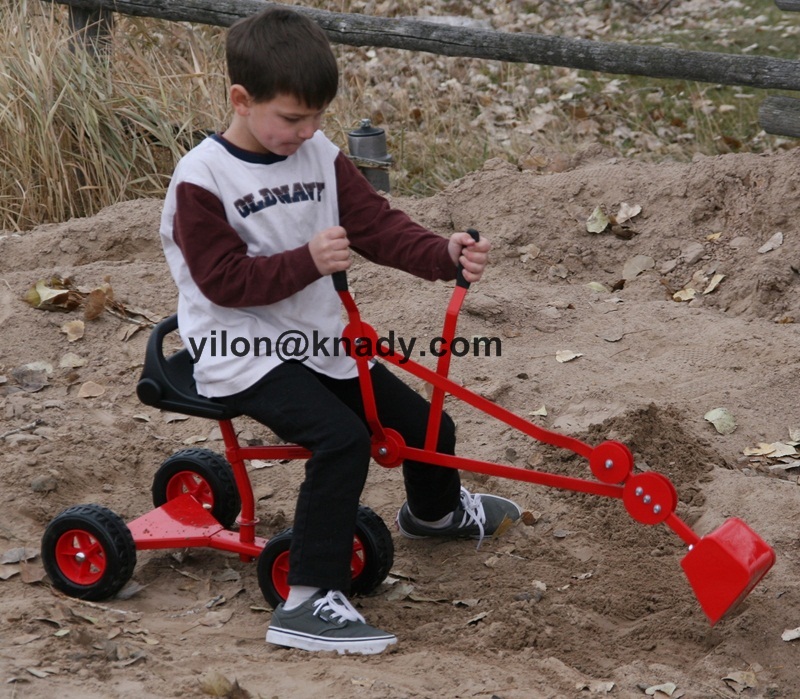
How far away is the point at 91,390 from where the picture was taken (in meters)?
4.01

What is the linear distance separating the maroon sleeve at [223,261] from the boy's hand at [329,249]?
0.05 metres

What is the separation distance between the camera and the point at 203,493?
3232 millimetres

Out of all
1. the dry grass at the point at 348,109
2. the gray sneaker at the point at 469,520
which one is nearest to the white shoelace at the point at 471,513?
the gray sneaker at the point at 469,520

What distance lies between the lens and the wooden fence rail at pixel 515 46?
5020mm

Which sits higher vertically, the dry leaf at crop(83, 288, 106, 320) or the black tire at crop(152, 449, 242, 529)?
the dry leaf at crop(83, 288, 106, 320)

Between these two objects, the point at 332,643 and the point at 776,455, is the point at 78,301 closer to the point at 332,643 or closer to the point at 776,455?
the point at 332,643

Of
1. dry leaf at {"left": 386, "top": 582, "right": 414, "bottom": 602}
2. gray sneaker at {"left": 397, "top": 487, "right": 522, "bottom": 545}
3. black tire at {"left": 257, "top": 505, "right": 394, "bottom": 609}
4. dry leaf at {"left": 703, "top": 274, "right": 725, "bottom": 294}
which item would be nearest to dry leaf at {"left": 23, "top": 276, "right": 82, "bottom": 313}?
gray sneaker at {"left": 397, "top": 487, "right": 522, "bottom": 545}

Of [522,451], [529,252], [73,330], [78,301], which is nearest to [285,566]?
[522,451]

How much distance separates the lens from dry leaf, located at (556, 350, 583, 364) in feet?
13.3

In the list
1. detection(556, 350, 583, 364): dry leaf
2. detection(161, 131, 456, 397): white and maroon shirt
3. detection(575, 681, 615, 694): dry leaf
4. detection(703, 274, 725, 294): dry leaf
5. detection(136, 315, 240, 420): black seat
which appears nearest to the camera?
detection(575, 681, 615, 694): dry leaf

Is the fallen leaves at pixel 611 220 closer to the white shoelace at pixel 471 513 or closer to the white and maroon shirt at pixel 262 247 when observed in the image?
the white shoelace at pixel 471 513

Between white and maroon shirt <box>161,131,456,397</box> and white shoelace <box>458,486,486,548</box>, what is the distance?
59 centimetres

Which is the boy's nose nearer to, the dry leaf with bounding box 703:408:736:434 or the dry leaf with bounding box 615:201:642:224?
the dry leaf with bounding box 703:408:736:434

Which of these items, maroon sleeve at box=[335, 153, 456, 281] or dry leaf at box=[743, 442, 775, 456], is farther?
dry leaf at box=[743, 442, 775, 456]
